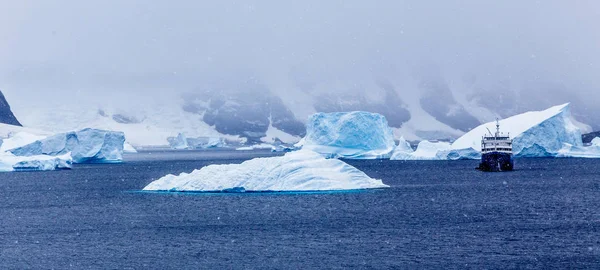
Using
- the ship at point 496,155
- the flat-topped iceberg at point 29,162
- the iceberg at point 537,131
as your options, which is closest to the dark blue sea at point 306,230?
the ship at point 496,155

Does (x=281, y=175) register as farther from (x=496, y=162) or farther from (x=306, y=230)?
(x=496, y=162)

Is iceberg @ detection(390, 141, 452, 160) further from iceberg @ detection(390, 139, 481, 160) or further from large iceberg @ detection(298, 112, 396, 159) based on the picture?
large iceberg @ detection(298, 112, 396, 159)

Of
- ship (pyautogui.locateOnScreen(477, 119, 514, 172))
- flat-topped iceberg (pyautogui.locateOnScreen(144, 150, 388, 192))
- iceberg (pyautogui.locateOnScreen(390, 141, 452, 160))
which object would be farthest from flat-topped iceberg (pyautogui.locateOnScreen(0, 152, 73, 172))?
ship (pyautogui.locateOnScreen(477, 119, 514, 172))

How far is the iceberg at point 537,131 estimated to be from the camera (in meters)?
74.2

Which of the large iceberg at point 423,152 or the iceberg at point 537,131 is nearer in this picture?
the iceberg at point 537,131

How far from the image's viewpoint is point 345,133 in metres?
79.6

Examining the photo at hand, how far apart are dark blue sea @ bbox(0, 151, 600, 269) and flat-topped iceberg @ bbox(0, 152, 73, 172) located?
79.4 ft

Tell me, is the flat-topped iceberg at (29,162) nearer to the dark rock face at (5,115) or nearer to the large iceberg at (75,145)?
the large iceberg at (75,145)

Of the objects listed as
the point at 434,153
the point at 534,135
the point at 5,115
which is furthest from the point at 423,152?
the point at 5,115

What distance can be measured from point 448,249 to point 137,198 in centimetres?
2420

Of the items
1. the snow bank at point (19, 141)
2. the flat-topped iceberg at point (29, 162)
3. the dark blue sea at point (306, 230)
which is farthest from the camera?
the snow bank at point (19, 141)

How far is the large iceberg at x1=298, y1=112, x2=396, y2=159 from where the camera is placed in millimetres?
79312

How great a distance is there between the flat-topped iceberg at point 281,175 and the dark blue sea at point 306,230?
0.63m

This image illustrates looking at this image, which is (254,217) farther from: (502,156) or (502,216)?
(502,156)
